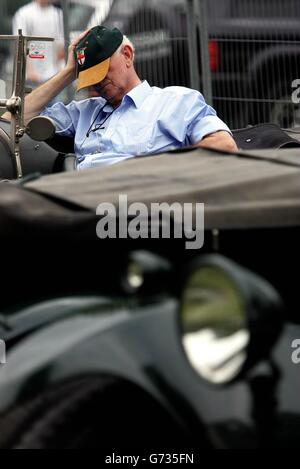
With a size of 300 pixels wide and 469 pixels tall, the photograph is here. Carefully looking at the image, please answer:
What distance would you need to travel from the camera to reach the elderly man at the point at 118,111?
15.2 ft

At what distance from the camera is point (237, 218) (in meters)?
2.64

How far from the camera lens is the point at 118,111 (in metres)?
4.84

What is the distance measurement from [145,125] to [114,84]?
28 cm

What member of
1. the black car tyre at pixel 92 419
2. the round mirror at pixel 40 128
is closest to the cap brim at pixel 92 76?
the round mirror at pixel 40 128

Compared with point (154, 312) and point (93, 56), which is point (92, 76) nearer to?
point (93, 56)

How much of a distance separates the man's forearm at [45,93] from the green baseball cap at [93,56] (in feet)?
0.75

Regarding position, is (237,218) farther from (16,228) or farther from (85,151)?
(85,151)

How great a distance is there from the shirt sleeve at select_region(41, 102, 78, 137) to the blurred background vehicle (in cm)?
397

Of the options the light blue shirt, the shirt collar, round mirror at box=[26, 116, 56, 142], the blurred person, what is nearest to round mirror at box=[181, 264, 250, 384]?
round mirror at box=[26, 116, 56, 142]

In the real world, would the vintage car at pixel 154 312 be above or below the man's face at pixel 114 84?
below

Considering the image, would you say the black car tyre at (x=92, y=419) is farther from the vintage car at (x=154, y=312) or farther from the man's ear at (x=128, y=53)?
the man's ear at (x=128, y=53)
